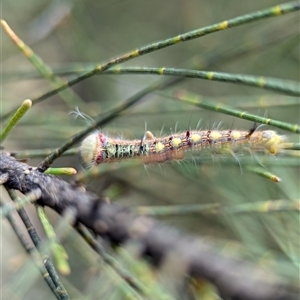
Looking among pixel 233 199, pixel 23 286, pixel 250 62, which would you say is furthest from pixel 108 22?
pixel 23 286

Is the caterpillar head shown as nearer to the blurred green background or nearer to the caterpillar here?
the caterpillar

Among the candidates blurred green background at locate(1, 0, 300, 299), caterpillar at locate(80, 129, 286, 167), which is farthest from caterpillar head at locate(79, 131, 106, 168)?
blurred green background at locate(1, 0, 300, 299)

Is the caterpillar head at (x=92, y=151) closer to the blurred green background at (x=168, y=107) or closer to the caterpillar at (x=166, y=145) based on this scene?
the caterpillar at (x=166, y=145)

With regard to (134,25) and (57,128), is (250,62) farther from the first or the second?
(57,128)

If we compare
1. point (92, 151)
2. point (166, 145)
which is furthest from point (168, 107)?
point (92, 151)

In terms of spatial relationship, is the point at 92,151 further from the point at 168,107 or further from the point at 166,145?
the point at 168,107
